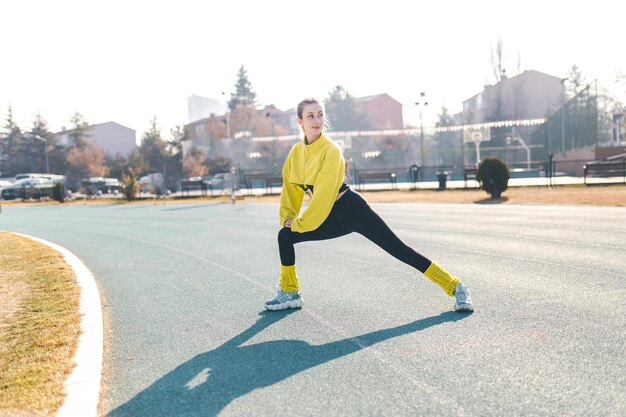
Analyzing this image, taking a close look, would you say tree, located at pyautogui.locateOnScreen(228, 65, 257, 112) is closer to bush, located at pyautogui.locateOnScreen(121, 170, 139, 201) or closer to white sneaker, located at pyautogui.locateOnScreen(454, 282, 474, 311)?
bush, located at pyautogui.locateOnScreen(121, 170, 139, 201)

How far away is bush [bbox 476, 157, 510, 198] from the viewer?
20.5m

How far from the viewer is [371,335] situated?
440 cm

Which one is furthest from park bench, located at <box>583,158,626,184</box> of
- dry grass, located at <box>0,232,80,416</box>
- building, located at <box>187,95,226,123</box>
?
building, located at <box>187,95,226,123</box>

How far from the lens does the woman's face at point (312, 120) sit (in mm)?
4777

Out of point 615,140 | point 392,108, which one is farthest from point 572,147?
point 392,108

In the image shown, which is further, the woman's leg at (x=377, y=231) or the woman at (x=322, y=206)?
the woman's leg at (x=377, y=231)

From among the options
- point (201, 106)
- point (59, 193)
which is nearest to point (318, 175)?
point (59, 193)

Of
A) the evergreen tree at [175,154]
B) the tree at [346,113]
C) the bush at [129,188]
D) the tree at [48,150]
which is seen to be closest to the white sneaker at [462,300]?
the bush at [129,188]

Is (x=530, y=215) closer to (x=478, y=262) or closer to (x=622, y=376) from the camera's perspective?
(x=478, y=262)

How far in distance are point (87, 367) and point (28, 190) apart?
4209 cm

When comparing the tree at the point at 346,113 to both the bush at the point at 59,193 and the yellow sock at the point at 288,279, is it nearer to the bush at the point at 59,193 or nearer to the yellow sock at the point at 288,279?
the bush at the point at 59,193

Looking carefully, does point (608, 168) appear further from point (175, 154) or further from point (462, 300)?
point (175, 154)

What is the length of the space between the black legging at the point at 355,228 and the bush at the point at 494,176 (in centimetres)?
1641

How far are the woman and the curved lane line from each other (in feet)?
5.43
